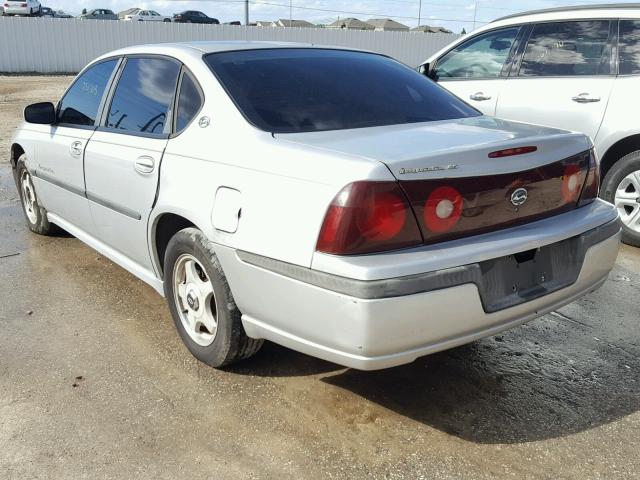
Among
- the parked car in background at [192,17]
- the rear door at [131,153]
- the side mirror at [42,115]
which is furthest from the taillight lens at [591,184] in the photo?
the parked car in background at [192,17]

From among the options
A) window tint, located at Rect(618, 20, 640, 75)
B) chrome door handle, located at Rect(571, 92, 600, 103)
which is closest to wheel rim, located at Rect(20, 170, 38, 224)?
chrome door handle, located at Rect(571, 92, 600, 103)

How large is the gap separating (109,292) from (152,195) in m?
1.31

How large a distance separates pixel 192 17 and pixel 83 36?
1850cm

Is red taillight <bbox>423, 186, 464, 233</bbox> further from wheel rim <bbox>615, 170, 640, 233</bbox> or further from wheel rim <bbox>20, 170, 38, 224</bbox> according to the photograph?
wheel rim <bbox>20, 170, 38, 224</bbox>

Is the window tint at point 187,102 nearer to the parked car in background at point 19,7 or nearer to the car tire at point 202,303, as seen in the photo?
the car tire at point 202,303

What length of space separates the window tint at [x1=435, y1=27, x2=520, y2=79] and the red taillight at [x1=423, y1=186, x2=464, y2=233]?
3.93m

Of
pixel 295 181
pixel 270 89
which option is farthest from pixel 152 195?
pixel 295 181

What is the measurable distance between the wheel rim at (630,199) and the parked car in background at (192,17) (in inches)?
1605

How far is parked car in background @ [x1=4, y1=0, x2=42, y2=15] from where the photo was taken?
32781 millimetres

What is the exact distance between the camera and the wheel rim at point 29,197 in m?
5.25

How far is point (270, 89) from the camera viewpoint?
121 inches

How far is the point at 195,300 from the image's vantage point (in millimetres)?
3158

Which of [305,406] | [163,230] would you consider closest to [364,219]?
[305,406]

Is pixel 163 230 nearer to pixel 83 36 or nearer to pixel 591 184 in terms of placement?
pixel 591 184
